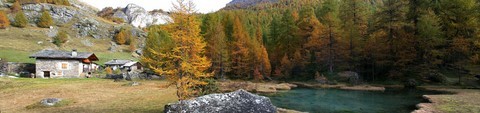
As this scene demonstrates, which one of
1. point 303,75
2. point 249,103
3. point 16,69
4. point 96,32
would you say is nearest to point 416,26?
point 303,75

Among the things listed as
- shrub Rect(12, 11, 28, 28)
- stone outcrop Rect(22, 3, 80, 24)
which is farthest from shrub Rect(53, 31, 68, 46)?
stone outcrop Rect(22, 3, 80, 24)

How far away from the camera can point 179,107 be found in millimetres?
14758

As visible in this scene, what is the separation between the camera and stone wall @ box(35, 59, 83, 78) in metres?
50.8

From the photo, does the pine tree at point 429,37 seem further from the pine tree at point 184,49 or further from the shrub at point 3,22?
the shrub at point 3,22

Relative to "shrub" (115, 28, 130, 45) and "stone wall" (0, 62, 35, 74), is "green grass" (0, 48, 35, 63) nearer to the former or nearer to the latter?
"stone wall" (0, 62, 35, 74)

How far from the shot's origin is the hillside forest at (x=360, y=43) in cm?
4159

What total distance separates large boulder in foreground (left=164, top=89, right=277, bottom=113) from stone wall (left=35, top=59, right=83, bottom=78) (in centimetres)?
4590

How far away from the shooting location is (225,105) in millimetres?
14594

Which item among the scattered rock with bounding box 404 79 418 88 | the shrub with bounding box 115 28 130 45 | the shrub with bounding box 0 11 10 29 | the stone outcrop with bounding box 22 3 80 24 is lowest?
the scattered rock with bounding box 404 79 418 88

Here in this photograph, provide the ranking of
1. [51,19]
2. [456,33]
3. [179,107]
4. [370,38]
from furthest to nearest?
[51,19]
[370,38]
[456,33]
[179,107]

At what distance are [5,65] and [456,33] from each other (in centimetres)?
7432

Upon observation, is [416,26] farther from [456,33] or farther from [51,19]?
[51,19]

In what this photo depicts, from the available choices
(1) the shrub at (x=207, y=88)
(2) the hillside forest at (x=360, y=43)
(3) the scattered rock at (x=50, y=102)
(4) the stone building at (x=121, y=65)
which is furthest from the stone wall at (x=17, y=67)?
(1) the shrub at (x=207, y=88)

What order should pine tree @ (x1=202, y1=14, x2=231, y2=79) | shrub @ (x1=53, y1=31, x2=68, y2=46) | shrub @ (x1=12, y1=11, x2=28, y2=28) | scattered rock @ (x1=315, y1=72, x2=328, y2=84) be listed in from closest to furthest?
1. scattered rock @ (x1=315, y1=72, x2=328, y2=84)
2. pine tree @ (x1=202, y1=14, x2=231, y2=79)
3. shrub @ (x1=53, y1=31, x2=68, y2=46)
4. shrub @ (x1=12, y1=11, x2=28, y2=28)
